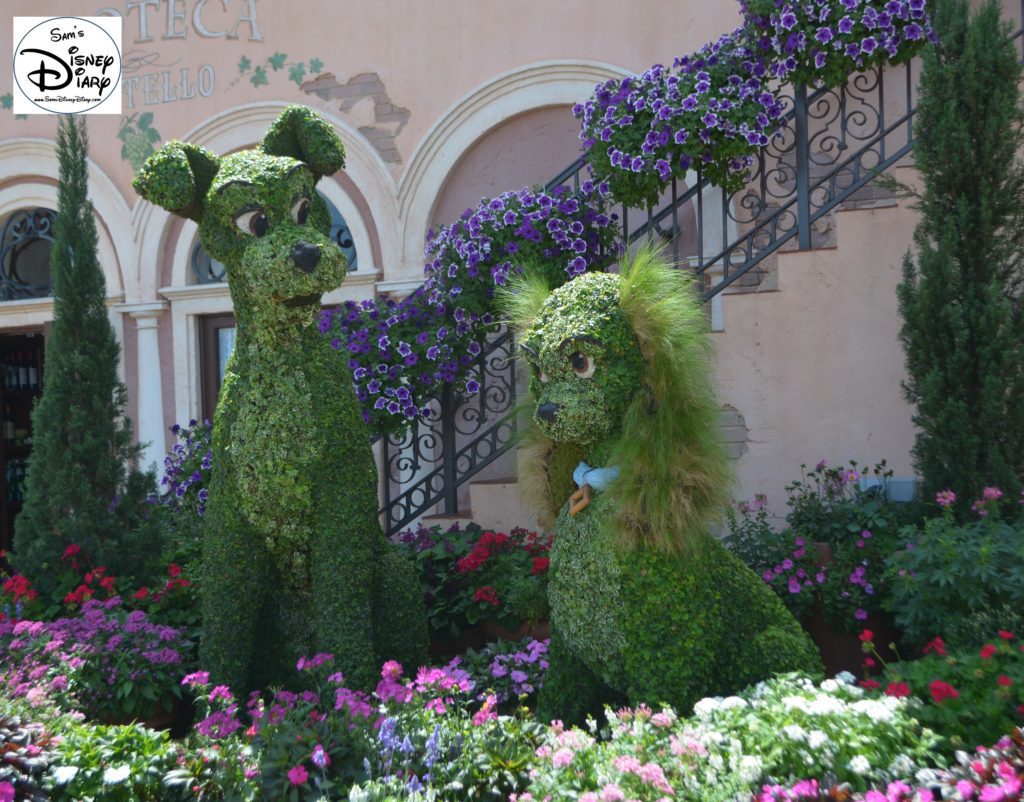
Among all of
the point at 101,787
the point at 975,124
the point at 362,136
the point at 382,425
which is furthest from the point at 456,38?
the point at 101,787

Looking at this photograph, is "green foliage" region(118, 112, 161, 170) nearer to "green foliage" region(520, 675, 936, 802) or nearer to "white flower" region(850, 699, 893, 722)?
"green foliage" region(520, 675, 936, 802)

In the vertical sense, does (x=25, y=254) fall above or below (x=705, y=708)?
above

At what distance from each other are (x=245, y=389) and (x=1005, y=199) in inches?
130

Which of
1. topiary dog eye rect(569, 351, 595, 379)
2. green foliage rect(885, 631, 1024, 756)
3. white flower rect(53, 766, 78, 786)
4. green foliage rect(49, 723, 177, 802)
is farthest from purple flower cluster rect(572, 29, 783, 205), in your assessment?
white flower rect(53, 766, 78, 786)

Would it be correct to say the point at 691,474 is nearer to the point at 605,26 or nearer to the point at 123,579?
the point at 123,579

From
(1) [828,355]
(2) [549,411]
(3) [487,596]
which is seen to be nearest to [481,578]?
(3) [487,596]

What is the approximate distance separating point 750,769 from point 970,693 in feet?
2.40

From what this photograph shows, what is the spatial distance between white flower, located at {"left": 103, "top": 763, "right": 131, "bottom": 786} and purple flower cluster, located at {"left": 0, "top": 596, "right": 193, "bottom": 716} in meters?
0.70

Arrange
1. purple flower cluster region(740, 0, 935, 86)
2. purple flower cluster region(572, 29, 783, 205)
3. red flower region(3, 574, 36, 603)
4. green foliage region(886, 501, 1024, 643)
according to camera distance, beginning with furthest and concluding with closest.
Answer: purple flower cluster region(572, 29, 783, 205) → purple flower cluster region(740, 0, 935, 86) → red flower region(3, 574, 36, 603) → green foliage region(886, 501, 1024, 643)

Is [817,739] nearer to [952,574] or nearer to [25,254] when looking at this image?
[952,574]

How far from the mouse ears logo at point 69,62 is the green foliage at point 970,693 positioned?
7.31 meters

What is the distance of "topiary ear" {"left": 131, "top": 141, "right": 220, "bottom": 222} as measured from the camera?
10.3 ft

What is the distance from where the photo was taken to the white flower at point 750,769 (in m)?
2.17

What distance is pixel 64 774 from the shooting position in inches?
97.6
